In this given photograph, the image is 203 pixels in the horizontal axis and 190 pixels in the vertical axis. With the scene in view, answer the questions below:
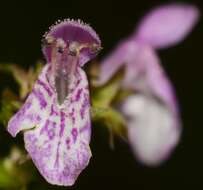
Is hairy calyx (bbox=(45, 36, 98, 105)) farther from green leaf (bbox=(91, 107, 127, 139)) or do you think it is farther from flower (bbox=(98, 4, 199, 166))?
flower (bbox=(98, 4, 199, 166))

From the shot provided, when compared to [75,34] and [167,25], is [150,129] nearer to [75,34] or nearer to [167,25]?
[167,25]

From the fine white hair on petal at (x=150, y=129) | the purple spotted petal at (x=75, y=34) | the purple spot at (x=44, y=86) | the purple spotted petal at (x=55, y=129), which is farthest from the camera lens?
the fine white hair on petal at (x=150, y=129)

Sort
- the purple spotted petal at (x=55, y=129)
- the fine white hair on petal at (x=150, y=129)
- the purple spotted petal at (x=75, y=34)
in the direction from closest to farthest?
the purple spotted petal at (x=55, y=129), the purple spotted petal at (x=75, y=34), the fine white hair on petal at (x=150, y=129)

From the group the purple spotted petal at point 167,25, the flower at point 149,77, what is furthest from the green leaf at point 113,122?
the purple spotted petal at point 167,25

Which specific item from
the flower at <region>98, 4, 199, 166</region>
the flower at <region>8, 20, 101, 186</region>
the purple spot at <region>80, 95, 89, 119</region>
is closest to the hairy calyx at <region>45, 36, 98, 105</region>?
the flower at <region>8, 20, 101, 186</region>

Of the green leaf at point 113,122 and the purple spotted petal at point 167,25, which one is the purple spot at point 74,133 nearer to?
the green leaf at point 113,122

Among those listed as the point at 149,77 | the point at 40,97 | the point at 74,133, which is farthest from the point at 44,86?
the point at 149,77
